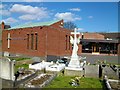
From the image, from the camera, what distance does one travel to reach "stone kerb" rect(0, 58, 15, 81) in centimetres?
1134

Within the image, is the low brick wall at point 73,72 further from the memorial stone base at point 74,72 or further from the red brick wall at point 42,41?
the red brick wall at point 42,41

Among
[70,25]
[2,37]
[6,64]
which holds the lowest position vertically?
Result: [6,64]

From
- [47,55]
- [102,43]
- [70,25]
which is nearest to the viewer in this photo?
[47,55]

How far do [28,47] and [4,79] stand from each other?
58.8 ft

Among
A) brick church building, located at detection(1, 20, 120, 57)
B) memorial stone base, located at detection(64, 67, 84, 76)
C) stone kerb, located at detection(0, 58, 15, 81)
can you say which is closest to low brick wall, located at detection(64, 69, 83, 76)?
memorial stone base, located at detection(64, 67, 84, 76)

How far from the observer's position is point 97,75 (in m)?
15.3

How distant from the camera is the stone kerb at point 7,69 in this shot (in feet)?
37.2

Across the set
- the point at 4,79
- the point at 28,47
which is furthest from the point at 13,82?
the point at 28,47

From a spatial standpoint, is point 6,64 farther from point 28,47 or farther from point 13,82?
point 28,47

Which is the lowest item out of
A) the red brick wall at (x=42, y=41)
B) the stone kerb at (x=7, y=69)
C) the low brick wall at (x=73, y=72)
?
the low brick wall at (x=73, y=72)

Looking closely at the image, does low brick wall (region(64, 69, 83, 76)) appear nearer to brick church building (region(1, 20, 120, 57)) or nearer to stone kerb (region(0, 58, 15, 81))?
stone kerb (region(0, 58, 15, 81))

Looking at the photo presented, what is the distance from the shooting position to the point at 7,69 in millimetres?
11469

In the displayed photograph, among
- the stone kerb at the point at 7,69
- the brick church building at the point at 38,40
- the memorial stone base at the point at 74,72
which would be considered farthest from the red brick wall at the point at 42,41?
the stone kerb at the point at 7,69

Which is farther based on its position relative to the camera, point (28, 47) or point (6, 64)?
point (28, 47)
